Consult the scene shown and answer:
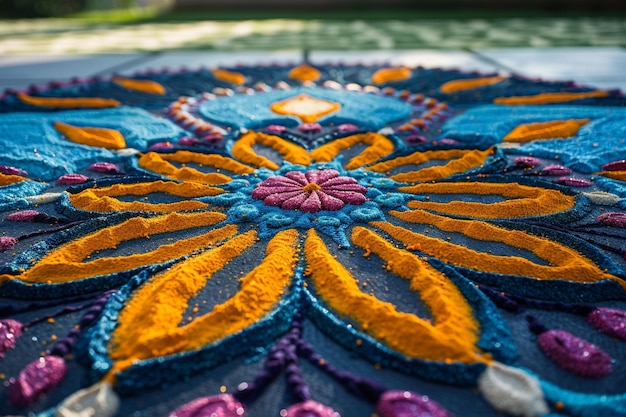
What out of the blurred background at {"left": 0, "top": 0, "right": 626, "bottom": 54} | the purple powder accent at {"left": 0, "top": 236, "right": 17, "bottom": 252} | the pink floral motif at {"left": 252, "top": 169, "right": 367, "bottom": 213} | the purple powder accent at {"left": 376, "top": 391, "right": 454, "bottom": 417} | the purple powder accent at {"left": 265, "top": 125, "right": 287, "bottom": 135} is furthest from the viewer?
the blurred background at {"left": 0, "top": 0, "right": 626, "bottom": 54}

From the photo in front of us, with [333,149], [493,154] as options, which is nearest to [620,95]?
[493,154]

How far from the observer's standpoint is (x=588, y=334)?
635mm

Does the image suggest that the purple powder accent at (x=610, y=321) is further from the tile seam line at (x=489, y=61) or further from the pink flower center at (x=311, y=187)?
the tile seam line at (x=489, y=61)

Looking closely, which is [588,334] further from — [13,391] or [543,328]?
[13,391]

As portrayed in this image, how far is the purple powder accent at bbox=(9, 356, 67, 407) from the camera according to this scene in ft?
1.80

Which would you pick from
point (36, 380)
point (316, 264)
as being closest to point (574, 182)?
point (316, 264)

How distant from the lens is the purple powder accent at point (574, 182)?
1023 mm

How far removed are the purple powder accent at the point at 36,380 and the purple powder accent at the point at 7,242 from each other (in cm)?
31

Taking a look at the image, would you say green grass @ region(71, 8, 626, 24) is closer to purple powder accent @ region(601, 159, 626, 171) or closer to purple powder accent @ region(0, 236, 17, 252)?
purple powder accent @ region(601, 159, 626, 171)

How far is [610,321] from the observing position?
639 millimetres

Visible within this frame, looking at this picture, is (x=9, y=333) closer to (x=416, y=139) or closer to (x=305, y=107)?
(x=416, y=139)

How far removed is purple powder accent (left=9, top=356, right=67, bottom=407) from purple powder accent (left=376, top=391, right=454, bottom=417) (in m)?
0.33

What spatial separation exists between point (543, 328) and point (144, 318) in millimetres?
468

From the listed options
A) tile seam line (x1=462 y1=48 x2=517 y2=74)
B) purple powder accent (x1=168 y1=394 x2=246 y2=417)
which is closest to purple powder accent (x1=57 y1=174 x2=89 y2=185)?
purple powder accent (x1=168 y1=394 x2=246 y2=417)
